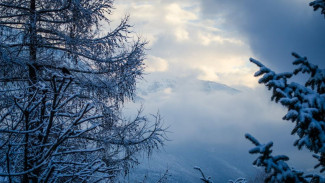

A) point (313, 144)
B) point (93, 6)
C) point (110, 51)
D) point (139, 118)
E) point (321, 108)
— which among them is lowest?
point (313, 144)

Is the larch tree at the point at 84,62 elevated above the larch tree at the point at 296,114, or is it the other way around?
the larch tree at the point at 84,62

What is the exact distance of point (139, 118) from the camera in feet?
17.4

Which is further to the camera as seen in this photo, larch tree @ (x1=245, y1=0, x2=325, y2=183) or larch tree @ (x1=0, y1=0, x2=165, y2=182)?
larch tree @ (x1=0, y1=0, x2=165, y2=182)

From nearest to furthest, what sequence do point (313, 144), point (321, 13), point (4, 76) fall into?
1. point (313, 144)
2. point (321, 13)
3. point (4, 76)

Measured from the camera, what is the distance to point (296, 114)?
83.5 inches

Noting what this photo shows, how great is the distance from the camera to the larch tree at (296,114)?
6.97 feet

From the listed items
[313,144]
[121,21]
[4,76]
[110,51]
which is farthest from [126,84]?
[313,144]

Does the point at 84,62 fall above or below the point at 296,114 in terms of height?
above

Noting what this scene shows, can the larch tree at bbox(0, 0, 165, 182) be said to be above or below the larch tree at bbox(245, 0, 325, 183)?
above

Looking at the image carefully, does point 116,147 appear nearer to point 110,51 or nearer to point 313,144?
point 110,51

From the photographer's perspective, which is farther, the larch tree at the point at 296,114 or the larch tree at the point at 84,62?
the larch tree at the point at 84,62

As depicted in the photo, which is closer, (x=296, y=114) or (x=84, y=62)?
(x=296, y=114)

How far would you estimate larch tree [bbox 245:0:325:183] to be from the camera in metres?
2.12

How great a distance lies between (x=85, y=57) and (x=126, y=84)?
3.68 ft
